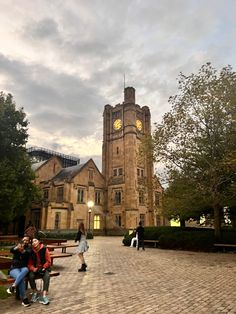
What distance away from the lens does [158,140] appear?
23.5 m

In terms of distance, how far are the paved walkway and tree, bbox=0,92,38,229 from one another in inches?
627

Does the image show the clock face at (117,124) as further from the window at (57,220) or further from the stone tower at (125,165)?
the window at (57,220)

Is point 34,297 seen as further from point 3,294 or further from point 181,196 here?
point 181,196

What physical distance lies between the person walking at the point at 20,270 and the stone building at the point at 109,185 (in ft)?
119

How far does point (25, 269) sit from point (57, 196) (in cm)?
4270

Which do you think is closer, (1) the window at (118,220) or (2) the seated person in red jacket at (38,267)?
(2) the seated person in red jacket at (38,267)

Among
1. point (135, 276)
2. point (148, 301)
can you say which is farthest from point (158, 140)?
point (148, 301)

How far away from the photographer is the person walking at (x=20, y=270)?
766cm

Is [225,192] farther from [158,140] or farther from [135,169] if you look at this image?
[135,169]

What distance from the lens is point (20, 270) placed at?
315 inches

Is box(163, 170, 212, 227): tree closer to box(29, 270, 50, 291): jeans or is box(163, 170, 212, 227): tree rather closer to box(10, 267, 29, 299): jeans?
box(29, 270, 50, 291): jeans

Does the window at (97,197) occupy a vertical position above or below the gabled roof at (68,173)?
below

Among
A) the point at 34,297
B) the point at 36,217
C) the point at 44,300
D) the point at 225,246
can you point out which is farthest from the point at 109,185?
the point at 44,300

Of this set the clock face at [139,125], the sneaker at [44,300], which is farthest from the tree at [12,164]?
the clock face at [139,125]
